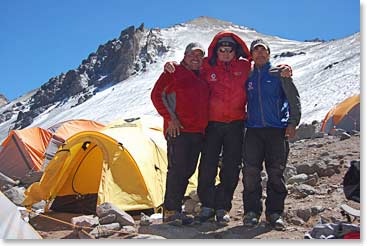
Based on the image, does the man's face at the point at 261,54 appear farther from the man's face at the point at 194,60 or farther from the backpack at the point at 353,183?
the backpack at the point at 353,183

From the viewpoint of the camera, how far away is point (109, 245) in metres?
3.98

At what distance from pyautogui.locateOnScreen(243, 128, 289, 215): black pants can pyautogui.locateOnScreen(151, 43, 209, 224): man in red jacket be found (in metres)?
0.52

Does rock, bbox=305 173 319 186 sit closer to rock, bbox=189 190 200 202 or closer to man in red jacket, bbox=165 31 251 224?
rock, bbox=189 190 200 202

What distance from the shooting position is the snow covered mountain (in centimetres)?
2681

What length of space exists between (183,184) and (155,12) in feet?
6.67

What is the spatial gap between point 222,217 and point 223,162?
52 centimetres

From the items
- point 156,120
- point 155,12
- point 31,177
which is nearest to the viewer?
point 155,12

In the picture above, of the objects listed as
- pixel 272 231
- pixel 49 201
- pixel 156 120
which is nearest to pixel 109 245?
pixel 272 231

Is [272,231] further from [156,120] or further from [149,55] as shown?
[149,55]

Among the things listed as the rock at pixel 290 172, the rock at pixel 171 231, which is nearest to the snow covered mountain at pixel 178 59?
the rock at pixel 290 172

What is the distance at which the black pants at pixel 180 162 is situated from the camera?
4.71 metres

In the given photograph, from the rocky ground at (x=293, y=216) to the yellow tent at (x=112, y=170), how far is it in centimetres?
32

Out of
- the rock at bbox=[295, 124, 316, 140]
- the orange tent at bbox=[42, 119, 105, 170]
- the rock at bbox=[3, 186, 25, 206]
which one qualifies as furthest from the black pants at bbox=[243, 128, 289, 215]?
the rock at bbox=[295, 124, 316, 140]

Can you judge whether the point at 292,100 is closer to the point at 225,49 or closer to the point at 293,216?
the point at 225,49
